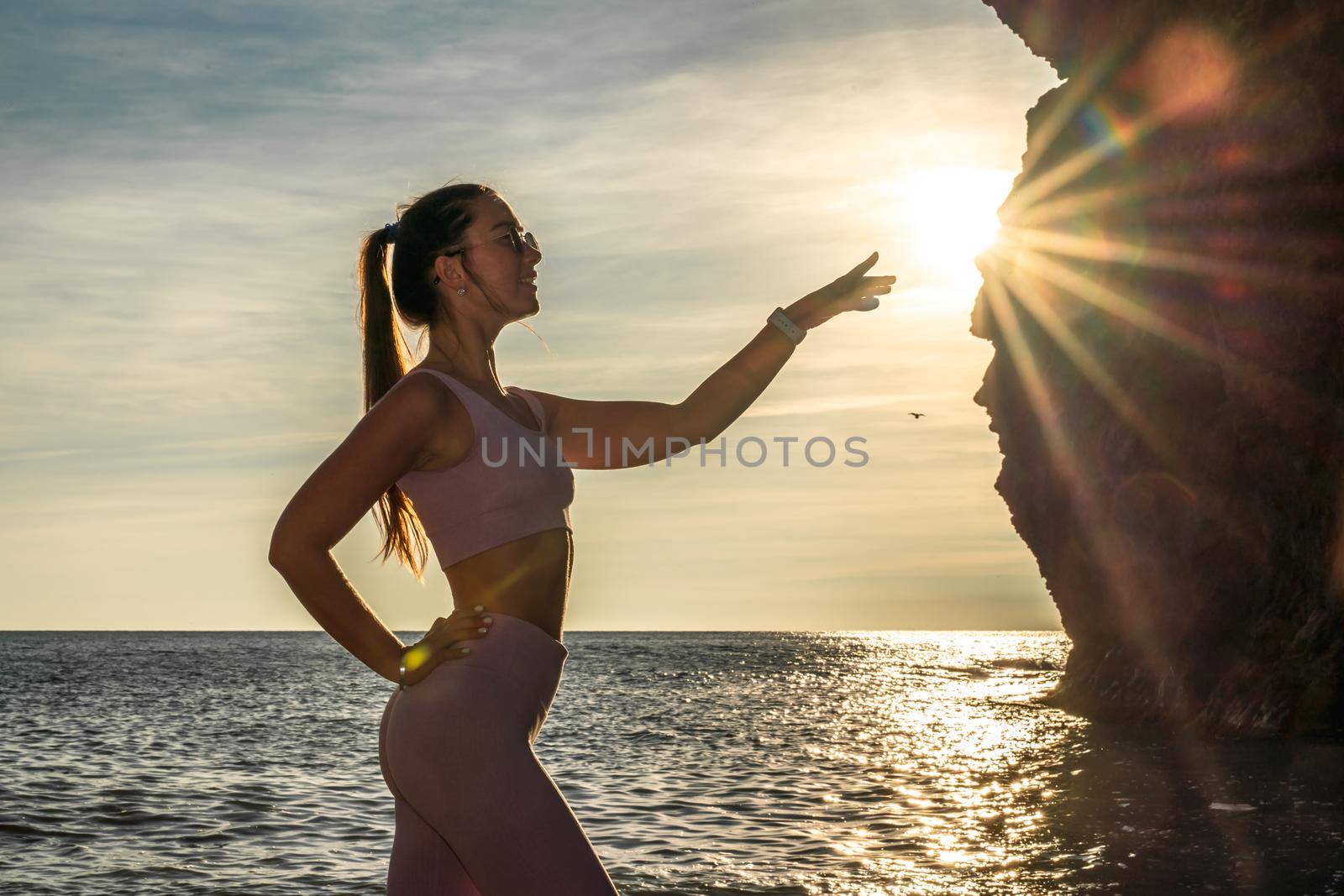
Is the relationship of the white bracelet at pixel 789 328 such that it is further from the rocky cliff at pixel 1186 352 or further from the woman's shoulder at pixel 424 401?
the rocky cliff at pixel 1186 352

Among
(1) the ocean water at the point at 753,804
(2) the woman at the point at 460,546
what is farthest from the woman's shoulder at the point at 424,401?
(1) the ocean water at the point at 753,804

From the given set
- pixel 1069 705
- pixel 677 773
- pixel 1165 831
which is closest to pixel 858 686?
pixel 1069 705

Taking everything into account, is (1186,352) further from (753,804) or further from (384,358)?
(384,358)

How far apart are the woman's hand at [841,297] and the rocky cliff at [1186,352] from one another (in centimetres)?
1668

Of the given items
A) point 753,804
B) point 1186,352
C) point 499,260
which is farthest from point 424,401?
point 1186,352

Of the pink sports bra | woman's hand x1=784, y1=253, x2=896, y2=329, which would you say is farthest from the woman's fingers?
the pink sports bra

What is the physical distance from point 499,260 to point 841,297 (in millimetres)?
950

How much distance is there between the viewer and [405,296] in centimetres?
292

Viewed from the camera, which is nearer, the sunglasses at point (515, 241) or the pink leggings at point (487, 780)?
the pink leggings at point (487, 780)

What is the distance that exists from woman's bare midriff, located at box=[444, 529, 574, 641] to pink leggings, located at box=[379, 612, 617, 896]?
126mm

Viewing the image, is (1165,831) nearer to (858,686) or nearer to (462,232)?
(462,232)

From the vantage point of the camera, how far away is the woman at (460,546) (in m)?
2.39

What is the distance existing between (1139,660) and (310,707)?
24986 millimetres

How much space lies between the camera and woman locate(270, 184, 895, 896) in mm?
2393
